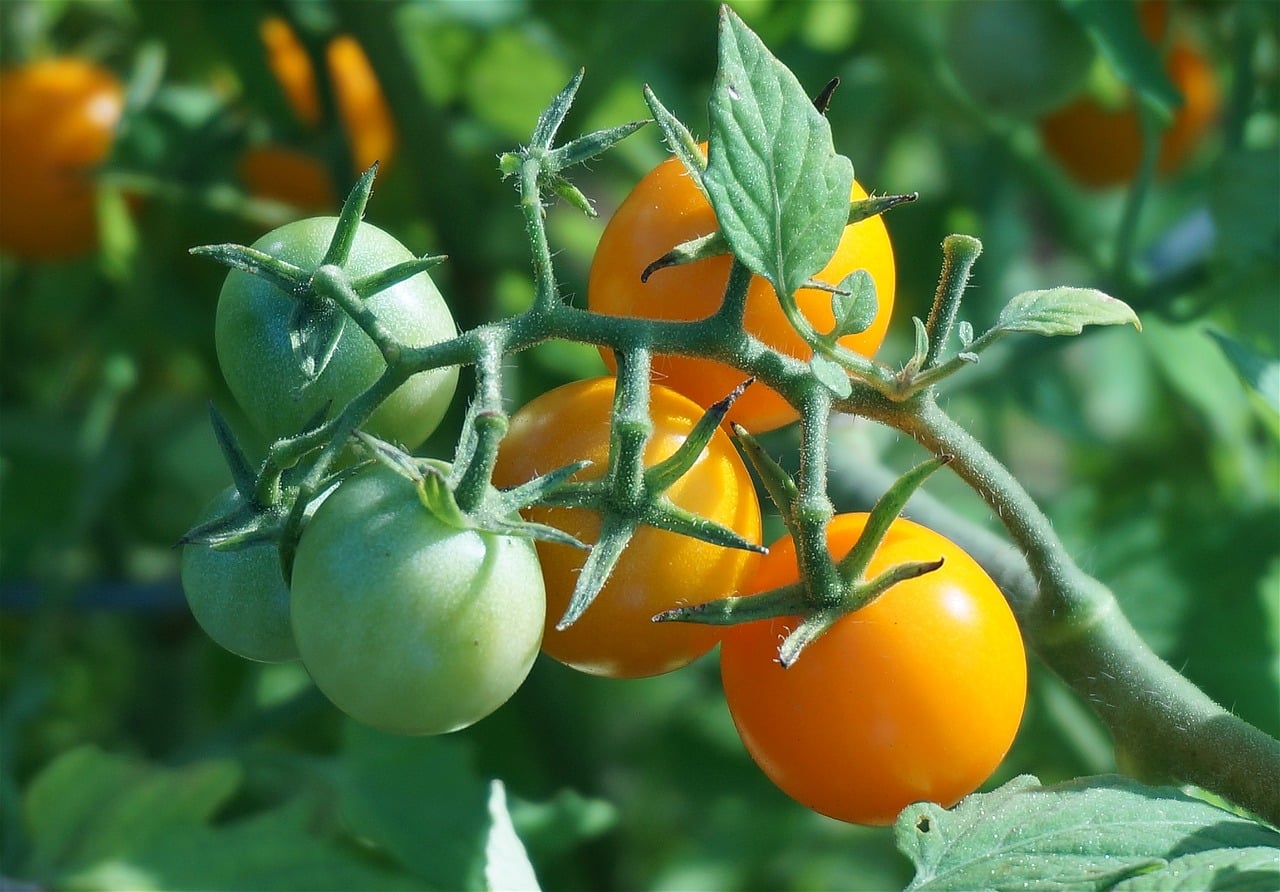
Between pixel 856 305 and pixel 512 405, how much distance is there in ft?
2.45

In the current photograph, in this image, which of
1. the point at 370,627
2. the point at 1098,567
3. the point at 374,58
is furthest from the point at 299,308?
the point at 1098,567

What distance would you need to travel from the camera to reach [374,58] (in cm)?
Result: 135

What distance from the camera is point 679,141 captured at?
0.69 metres

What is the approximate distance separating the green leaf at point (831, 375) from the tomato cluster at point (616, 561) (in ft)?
0.20

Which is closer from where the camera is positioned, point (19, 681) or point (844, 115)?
point (19, 681)

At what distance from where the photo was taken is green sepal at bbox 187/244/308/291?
0.65m

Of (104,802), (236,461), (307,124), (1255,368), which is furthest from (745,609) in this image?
(307,124)

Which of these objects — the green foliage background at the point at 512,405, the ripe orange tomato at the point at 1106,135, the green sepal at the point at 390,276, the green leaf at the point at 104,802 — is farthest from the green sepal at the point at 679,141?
the ripe orange tomato at the point at 1106,135

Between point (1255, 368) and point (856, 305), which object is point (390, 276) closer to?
point (856, 305)

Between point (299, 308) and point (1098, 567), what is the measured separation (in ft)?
2.98

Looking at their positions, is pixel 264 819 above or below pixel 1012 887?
below

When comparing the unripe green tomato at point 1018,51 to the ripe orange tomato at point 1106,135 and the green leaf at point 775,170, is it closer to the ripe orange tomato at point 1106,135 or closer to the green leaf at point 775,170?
the ripe orange tomato at point 1106,135

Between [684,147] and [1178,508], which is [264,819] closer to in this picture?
[684,147]

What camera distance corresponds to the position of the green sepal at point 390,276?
0.65 metres
